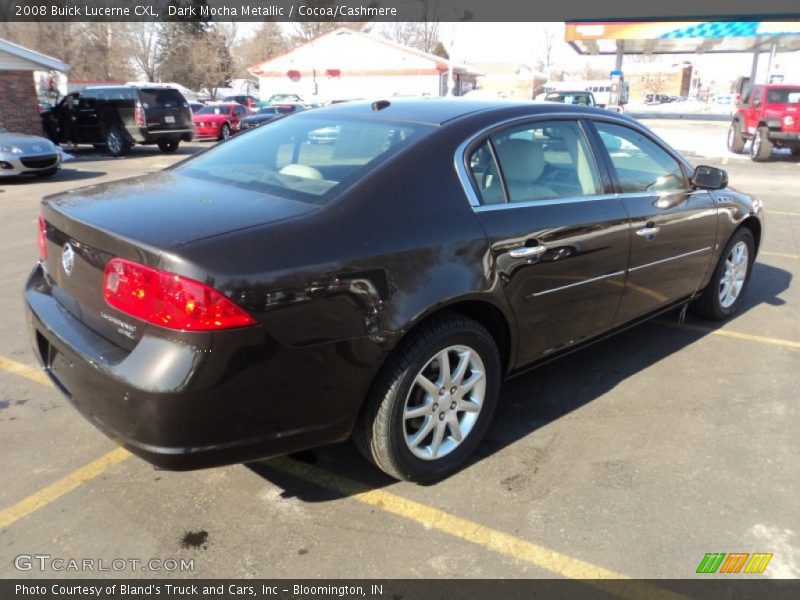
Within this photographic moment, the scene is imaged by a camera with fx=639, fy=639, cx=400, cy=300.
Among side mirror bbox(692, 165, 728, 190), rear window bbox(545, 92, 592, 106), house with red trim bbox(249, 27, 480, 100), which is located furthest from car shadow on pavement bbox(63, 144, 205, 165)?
house with red trim bbox(249, 27, 480, 100)

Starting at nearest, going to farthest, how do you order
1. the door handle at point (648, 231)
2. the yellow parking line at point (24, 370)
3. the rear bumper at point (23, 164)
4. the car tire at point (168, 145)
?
the door handle at point (648, 231)
the yellow parking line at point (24, 370)
the rear bumper at point (23, 164)
the car tire at point (168, 145)

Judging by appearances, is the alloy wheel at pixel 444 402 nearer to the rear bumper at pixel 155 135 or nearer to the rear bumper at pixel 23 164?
the rear bumper at pixel 23 164

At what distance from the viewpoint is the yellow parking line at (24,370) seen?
3.92 m

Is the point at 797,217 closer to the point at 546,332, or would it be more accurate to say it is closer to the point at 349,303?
the point at 546,332

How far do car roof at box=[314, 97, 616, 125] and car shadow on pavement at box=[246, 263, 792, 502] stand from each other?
1.45 metres

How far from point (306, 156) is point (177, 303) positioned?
1.30 metres

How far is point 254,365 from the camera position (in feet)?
7.30

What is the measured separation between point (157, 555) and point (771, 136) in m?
18.5

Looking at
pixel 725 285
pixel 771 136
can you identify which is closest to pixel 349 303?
pixel 725 285

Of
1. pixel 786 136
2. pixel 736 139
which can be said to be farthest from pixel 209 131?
pixel 786 136

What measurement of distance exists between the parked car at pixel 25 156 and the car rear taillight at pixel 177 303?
12182 millimetres

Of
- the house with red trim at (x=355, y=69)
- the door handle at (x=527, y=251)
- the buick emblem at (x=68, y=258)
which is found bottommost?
the door handle at (x=527, y=251)

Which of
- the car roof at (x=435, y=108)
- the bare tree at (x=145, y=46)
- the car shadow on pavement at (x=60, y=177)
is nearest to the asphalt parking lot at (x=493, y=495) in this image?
the car roof at (x=435, y=108)

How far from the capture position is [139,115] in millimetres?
17719
